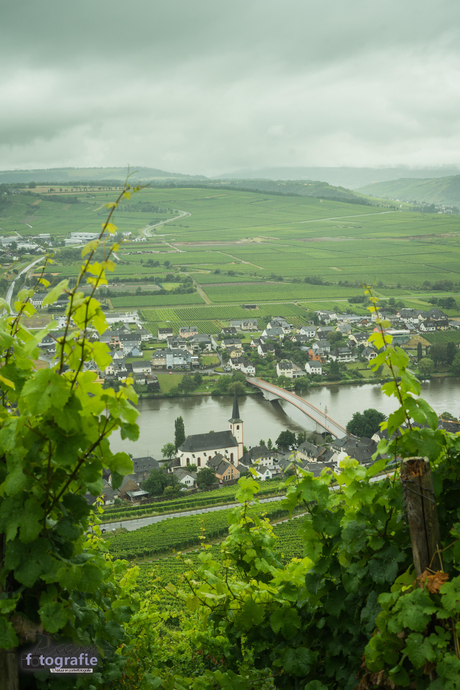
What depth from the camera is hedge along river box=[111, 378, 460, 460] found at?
27.3 meters

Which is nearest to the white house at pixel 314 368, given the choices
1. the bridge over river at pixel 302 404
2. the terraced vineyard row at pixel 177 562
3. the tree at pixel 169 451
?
the bridge over river at pixel 302 404

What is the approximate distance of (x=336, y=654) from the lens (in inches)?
63.4

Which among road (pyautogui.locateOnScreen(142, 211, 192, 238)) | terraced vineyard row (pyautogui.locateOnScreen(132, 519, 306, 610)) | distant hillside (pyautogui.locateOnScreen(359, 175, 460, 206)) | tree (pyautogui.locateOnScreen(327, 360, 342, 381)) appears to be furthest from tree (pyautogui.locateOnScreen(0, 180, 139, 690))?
distant hillside (pyautogui.locateOnScreen(359, 175, 460, 206))

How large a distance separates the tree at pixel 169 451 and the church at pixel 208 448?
0.30 metres

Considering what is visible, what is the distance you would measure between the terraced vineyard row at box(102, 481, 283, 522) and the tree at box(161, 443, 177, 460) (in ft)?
9.13

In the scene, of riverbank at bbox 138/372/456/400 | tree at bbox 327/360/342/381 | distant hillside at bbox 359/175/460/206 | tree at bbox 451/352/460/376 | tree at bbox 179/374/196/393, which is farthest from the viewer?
distant hillside at bbox 359/175/460/206

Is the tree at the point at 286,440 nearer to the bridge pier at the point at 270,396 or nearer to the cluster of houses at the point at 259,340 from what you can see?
the bridge pier at the point at 270,396

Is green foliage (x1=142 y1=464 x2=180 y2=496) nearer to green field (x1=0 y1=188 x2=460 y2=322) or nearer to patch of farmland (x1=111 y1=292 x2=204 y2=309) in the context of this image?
green field (x1=0 y1=188 x2=460 y2=322)

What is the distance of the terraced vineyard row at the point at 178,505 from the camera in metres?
21.3

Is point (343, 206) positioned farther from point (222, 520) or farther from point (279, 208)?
point (222, 520)

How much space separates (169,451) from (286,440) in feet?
17.8

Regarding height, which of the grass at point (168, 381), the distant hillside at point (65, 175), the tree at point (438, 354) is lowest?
the grass at point (168, 381)

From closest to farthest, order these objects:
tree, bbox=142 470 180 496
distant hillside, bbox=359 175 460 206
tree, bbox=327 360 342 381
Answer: tree, bbox=142 470 180 496 < tree, bbox=327 360 342 381 < distant hillside, bbox=359 175 460 206

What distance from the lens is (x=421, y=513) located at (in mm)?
1314
